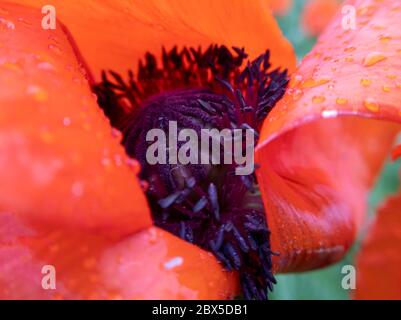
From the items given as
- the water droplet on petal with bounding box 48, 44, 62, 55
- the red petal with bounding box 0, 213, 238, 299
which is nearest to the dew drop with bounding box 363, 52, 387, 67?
the red petal with bounding box 0, 213, 238, 299

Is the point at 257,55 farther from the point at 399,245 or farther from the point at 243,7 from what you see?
the point at 399,245

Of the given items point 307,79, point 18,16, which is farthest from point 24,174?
point 307,79

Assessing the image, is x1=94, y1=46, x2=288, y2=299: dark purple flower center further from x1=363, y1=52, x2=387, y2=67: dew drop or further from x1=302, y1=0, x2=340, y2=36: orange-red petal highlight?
x1=302, y1=0, x2=340, y2=36: orange-red petal highlight

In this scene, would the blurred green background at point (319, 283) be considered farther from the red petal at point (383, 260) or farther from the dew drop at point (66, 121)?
the dew drop at point (66, 121)

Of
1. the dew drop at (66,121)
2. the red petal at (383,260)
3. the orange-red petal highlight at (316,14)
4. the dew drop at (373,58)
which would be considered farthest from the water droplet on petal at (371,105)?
the orange-red petal highlight at (316,14)
